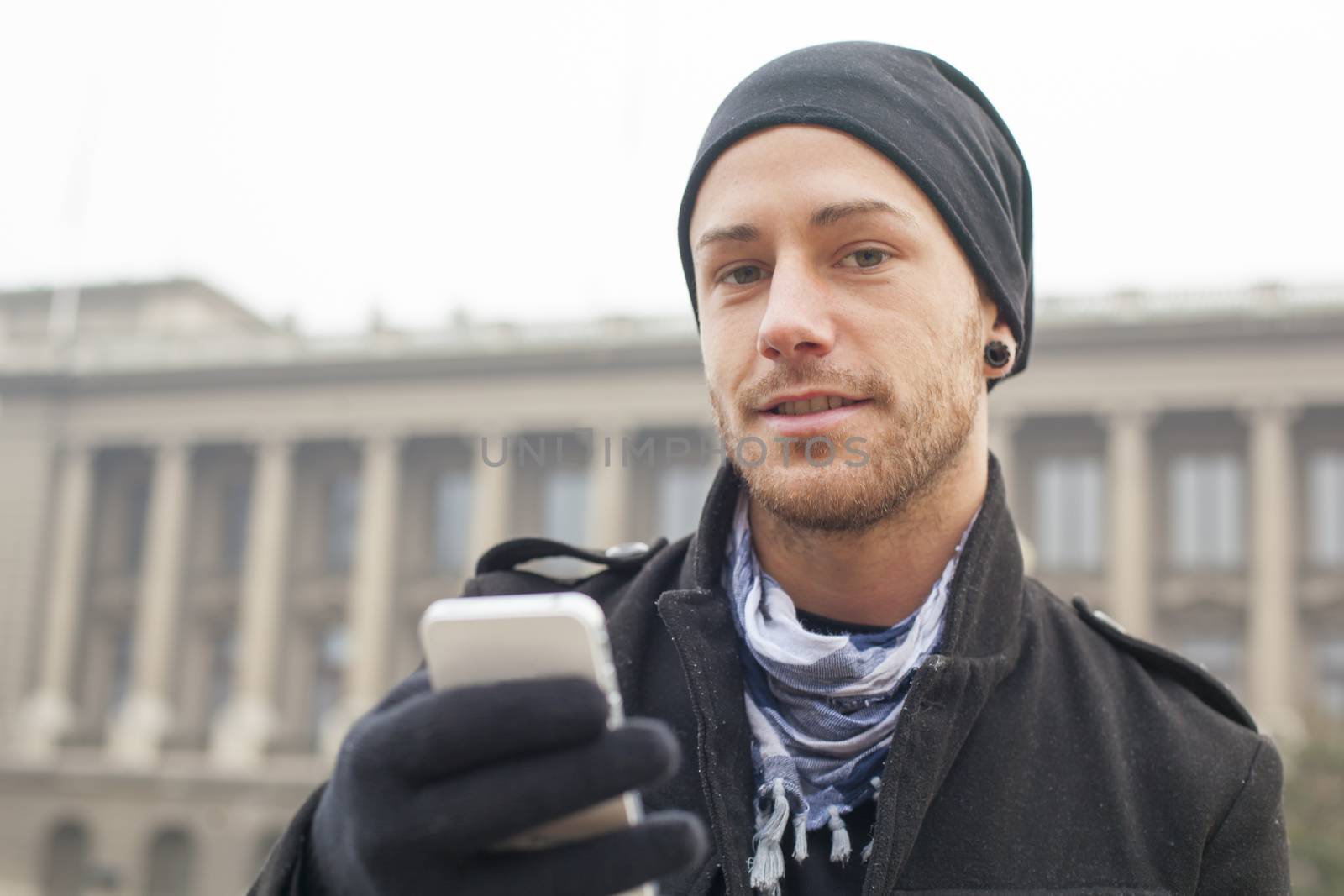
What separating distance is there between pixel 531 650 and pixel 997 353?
1.45 m

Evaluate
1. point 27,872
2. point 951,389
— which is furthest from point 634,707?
point 27,872

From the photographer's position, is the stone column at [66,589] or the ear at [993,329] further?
the stone column at [66,589]

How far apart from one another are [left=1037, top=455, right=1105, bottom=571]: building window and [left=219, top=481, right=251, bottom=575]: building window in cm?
2864

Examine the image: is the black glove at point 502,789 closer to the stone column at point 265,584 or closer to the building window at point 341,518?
the stone column at point 265,584

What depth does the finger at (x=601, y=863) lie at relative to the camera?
5.05ft

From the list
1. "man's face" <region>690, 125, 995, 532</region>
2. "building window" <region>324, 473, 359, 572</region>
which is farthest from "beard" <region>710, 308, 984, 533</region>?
"building window" <region>324, 473, 359, 572</region>

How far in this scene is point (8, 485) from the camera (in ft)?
156

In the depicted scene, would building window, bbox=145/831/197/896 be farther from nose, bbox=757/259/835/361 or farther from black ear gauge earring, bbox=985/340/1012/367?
nose, bbox=757/259/835/361

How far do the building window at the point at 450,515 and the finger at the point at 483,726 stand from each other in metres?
44.7

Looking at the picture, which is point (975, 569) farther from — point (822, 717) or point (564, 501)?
point (564, 501)

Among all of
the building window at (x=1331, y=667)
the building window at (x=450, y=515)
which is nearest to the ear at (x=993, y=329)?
the building window at (x=1331, y=667)

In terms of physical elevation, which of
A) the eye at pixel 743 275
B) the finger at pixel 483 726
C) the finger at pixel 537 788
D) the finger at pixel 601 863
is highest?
the eye at pixel 743 275

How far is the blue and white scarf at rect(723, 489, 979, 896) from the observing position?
224 centimetres

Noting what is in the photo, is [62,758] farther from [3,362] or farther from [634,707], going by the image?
[634,707]
